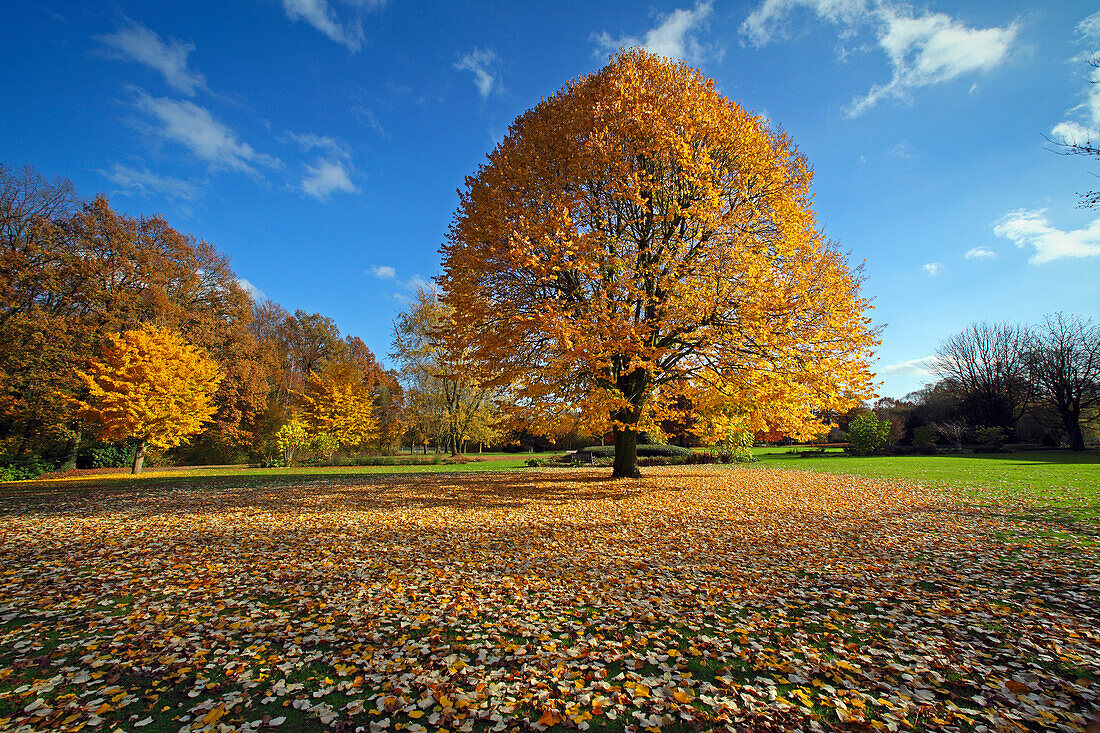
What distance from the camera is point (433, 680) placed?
3.49 metres

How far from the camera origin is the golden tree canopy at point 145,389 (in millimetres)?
20531

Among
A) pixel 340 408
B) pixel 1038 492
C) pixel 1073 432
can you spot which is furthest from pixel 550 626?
pixel 1073 432

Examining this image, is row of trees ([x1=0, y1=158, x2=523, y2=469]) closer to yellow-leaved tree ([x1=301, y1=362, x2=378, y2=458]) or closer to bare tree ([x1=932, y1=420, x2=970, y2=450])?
yellow-leaved tree ([x1=301, y1=362, x2=378, y2=458])

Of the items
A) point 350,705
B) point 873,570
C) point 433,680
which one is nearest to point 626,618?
point 433,680

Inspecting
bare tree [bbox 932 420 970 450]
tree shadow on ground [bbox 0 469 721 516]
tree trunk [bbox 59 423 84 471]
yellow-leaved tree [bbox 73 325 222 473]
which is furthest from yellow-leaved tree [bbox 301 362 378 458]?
bare tree [bbox 932 420 970 450]

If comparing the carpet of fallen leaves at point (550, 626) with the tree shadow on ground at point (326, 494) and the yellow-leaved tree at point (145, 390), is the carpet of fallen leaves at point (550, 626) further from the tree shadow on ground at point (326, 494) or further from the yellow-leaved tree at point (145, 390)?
the yellow-leaved tree at point (145, 390)

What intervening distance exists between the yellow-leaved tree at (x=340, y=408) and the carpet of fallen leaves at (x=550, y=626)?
85.7ft

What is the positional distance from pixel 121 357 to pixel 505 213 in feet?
67.9

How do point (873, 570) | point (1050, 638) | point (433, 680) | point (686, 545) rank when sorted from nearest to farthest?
point (433, 680)
point (1050, 638)
point (873, 570)
point (686, 545)

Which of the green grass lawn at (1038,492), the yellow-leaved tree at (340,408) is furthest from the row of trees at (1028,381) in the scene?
the yellow-leaved tree at (340,408)

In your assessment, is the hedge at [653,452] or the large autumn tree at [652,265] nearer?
the large autumn tree at [652,265]

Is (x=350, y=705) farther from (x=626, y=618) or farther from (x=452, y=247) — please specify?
(x=452, y=247)

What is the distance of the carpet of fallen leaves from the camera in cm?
311

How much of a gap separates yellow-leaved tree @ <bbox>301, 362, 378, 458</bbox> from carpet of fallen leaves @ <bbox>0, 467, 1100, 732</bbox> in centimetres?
2612
